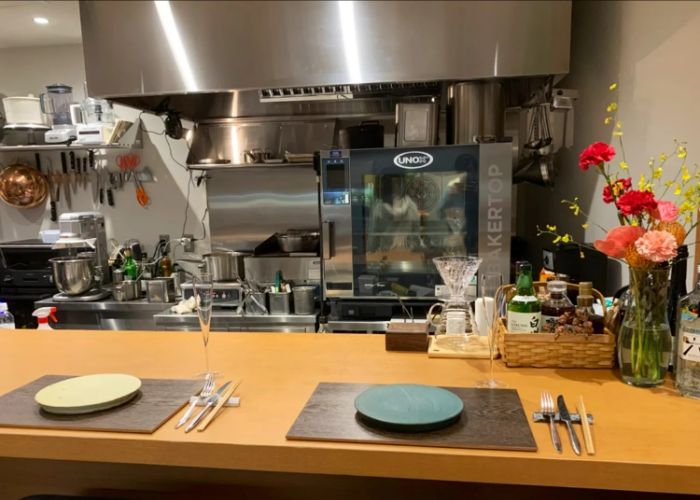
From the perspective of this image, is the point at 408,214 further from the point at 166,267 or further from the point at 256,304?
the point at 166,267

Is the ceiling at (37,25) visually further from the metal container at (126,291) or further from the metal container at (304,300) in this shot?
the metal container at (304,300)

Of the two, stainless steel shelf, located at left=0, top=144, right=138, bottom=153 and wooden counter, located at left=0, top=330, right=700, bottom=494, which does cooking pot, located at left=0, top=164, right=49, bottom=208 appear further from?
wooden counter, located at left=0, top=330, right=700, bottom=494

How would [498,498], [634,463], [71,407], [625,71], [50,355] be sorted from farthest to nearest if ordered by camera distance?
1. [625,71]
2. [50,355]
3. [498,498]
4. [71,407]
5. [634,463]

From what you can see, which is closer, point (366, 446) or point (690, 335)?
point (366, 446)

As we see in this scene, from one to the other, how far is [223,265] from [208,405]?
73.3 inches

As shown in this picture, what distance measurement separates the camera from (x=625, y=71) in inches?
75.5

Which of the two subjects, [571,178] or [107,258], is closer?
[571,178]

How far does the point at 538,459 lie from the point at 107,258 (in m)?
3.06

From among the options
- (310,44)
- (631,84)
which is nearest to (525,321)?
(631,84)

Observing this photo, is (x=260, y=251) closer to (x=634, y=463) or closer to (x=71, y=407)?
(x=71, y=407)

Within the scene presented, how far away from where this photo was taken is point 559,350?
43.4 inches

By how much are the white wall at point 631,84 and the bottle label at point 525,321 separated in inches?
20.0

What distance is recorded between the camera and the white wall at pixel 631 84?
1.48 meters

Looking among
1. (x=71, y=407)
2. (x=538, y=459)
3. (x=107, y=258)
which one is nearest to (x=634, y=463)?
(x=538, y=459)
